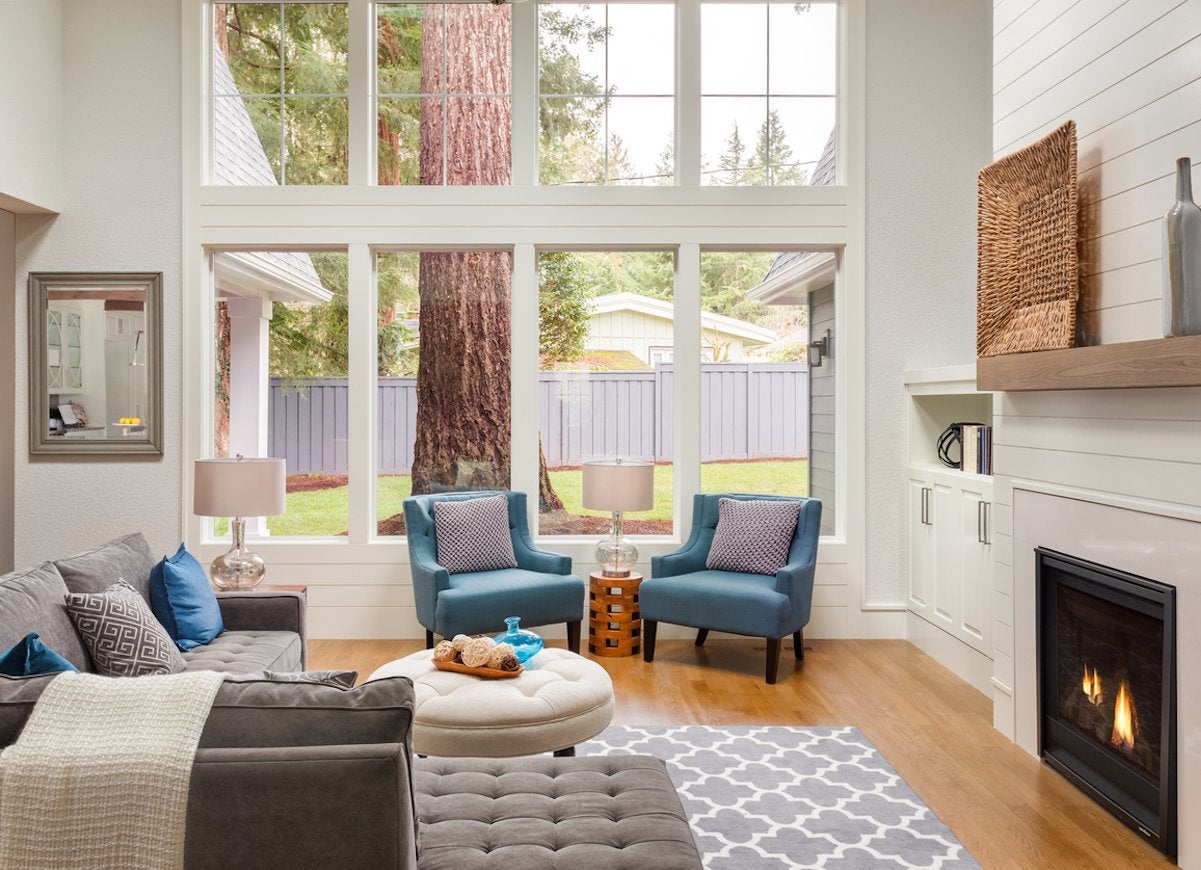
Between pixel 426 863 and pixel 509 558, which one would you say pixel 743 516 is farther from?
pixel 426 863

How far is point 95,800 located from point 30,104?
4685 millimetres

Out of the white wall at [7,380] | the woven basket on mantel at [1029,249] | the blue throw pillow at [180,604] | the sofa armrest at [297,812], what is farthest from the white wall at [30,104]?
the woven basket on mantel at [1029,249]

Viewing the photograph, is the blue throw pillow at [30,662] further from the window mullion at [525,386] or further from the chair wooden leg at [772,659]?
the window mullion at [525,386]

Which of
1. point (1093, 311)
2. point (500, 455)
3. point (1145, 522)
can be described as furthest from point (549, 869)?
point (500, 455)

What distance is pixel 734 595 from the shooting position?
15.0 ft

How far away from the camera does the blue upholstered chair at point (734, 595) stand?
449cm

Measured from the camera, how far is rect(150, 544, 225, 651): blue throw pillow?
342cm

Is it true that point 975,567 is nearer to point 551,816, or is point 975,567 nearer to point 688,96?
point 551,816

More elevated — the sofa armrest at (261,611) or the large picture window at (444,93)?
the large picture window at (444,93)

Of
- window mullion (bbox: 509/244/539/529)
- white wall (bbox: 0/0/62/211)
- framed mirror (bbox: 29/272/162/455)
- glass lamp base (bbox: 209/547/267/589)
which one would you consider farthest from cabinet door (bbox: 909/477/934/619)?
white wall (bbox: 0/0/62/211)

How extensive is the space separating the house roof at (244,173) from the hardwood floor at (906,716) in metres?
2.19

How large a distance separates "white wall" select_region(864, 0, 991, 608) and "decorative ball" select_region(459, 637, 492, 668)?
2.99m

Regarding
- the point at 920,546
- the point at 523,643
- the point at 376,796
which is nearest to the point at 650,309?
the point at 920,546

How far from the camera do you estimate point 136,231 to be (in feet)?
17.4
